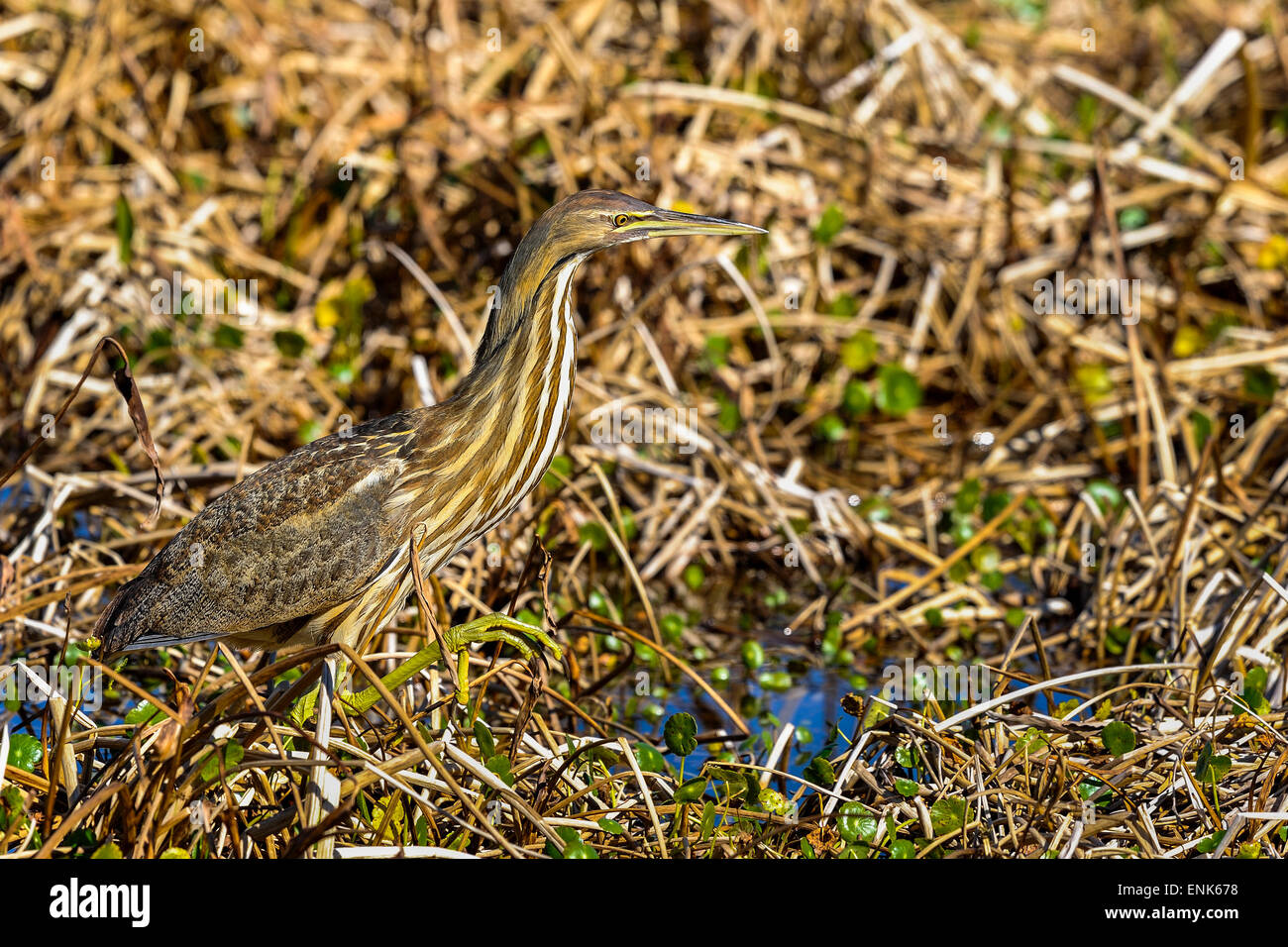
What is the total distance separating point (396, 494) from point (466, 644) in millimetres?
395

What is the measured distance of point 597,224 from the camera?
2824mm

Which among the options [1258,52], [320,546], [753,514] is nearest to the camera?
[320,546]

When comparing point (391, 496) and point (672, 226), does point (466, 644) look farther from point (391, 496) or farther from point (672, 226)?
point (672, 226)

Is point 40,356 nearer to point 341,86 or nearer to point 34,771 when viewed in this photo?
point 341,86

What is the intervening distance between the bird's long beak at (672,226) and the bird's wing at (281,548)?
602 millimetres

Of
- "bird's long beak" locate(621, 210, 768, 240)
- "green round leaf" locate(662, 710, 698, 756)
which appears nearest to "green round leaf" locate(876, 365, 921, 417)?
"bird's long beak" locate(621, 210, 768, 240)

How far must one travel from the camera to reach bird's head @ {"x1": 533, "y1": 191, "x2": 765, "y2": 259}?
2824 mm

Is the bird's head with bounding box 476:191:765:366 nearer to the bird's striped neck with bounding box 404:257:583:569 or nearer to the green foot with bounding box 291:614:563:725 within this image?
the bird's striped neck with bounding box 404:257:583:569

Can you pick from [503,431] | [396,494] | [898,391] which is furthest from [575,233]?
[898,391]

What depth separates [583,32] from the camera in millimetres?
5941

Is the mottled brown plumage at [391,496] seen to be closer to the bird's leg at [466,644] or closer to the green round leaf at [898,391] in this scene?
the bird's leg at [466,644]
